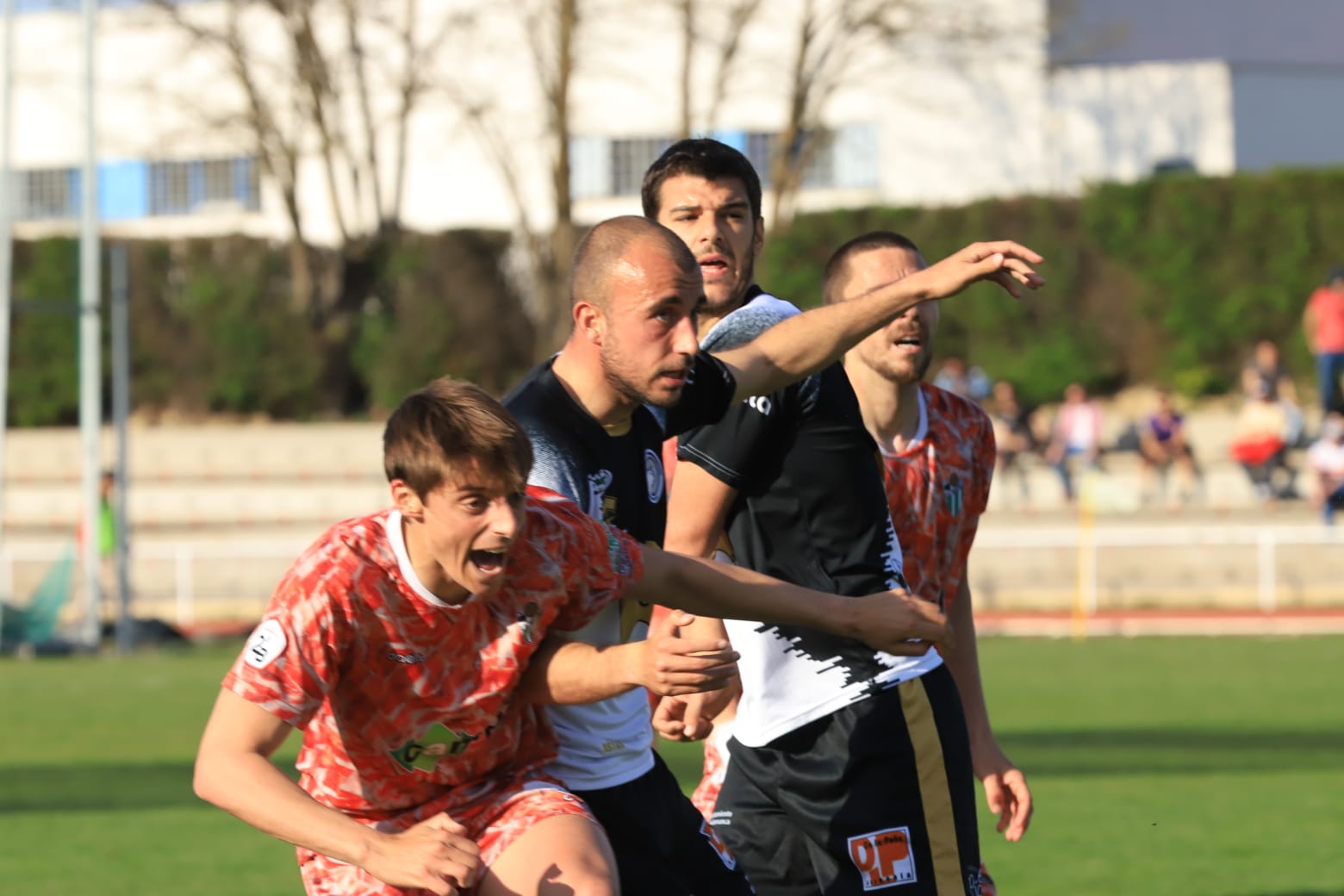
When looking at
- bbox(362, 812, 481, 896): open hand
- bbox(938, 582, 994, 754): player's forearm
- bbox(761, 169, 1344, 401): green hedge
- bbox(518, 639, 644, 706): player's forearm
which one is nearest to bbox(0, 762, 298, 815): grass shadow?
bbox(938, 582, 994, 754): player's forearm

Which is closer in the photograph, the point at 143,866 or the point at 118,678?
the point at 143,866

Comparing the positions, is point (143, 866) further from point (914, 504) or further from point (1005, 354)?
point (1005, 354)

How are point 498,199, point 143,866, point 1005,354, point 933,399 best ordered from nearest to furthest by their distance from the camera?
point 933,399, point 143,866, point 1005,354, point 498,199

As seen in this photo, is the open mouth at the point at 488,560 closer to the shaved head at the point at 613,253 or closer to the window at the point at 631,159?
the shaved head at the point at 613,253

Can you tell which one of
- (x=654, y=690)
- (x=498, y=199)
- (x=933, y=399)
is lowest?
(x=654, y=690)

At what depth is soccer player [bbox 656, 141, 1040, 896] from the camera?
4832 mm

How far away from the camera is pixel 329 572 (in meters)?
3.86

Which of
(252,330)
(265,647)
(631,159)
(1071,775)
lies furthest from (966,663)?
(631,159)

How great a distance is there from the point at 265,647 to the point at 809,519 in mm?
1569

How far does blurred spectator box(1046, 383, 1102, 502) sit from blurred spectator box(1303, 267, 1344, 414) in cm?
292

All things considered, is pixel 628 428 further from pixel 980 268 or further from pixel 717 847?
pixel 717 847

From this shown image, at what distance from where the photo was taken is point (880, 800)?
4.85 metres

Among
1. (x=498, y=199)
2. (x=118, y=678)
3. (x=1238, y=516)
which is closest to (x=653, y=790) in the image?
(x=118, y=678)

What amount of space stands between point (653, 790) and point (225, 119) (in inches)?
1273
